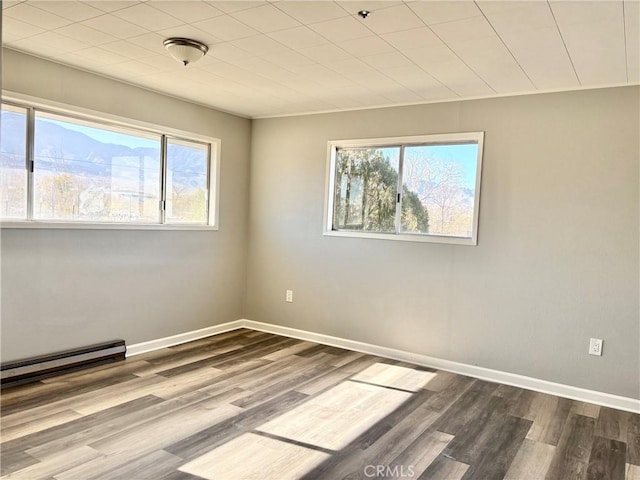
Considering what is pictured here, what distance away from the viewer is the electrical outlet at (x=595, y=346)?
348cm

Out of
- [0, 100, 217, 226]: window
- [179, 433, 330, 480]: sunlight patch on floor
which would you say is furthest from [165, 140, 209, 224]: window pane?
[179, 433, 330, 480]: sunlight patch on floor

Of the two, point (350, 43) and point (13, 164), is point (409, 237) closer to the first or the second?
point (350, 43)

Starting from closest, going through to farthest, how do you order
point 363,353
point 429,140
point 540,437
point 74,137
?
1. point 540,437
2. point 74,137
3. point 429,140
4. point 363,353

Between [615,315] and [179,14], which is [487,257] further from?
[179,14]

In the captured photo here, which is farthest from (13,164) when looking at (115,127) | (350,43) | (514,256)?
(514,256)

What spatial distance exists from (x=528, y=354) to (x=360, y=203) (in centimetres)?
203

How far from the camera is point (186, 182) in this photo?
466 centimetres

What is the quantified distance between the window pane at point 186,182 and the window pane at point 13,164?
1.27 m

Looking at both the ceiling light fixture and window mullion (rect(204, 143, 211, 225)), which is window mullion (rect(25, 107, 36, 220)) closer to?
the ceiling light fixture

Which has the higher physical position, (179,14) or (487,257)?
(179,14)

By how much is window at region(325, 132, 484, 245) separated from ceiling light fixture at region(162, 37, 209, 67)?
1.98 meters

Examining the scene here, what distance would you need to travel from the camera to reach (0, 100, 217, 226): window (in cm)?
338

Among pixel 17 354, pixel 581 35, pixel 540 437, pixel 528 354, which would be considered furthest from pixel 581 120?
pixel 17 354

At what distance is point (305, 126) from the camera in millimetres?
4895
